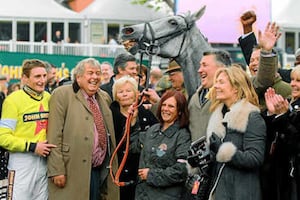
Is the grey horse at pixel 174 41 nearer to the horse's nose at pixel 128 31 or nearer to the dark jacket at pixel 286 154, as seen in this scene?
the horse's nose at pixel 128 31

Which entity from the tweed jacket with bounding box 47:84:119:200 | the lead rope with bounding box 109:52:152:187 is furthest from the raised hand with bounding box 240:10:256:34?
the tweed jacket with bounding box 47:84:119:200

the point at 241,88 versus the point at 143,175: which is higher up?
the point at 241,88

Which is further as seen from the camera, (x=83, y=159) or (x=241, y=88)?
(x=83, y=159)

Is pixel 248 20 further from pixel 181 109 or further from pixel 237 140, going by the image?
pixel 237 140

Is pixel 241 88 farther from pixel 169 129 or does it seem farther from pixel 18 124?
pixel 18 124

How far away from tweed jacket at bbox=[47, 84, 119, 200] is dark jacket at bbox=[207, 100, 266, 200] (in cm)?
181

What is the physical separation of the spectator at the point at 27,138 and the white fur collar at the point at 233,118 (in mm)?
1917

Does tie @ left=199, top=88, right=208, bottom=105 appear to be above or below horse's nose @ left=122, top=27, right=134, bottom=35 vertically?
below

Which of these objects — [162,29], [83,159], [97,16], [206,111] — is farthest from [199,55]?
[97,16]

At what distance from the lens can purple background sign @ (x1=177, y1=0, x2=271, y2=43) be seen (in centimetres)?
1186

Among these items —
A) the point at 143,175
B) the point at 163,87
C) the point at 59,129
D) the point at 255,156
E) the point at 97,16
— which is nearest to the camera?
the point at 255,156

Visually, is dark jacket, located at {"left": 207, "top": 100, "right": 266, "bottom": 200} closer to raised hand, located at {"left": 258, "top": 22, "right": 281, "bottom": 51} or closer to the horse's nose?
raised hand, located at {"left": 258, "top": 22, "right": 281, "bottom": 51}

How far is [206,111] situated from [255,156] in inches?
47.9

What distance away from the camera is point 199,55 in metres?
8.86
